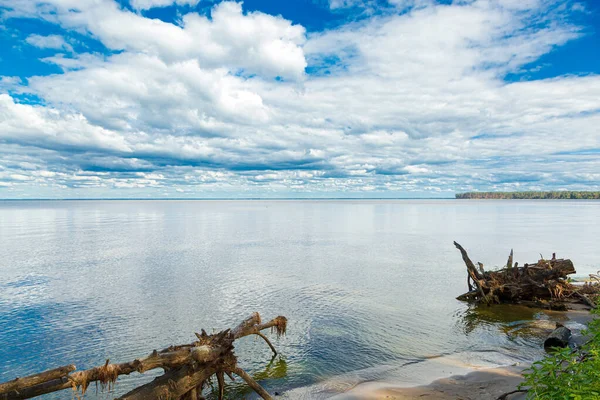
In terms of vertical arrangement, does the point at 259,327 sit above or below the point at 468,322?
above

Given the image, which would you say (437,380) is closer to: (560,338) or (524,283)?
(560,338)

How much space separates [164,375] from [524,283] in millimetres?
23605

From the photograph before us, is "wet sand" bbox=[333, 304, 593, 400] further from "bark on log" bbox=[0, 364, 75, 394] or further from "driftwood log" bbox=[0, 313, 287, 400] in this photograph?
"bark on log" bbox=[0, 364, 75, 394]

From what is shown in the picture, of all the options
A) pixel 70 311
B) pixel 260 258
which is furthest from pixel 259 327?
pixel 260 258

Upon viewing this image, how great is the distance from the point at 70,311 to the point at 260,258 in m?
22.7

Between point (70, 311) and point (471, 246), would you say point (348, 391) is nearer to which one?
point (70, 311)

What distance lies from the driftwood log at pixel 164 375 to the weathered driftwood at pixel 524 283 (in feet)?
61.4

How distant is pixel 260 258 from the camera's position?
4525 cm

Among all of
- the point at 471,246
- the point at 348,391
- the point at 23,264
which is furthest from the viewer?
the point at 471,246

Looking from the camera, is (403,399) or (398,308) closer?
(403,399)

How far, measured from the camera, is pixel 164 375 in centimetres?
1098

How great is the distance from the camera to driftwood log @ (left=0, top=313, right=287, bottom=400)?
902 centimetres

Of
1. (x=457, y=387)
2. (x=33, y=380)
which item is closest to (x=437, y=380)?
(x=457, y=387)

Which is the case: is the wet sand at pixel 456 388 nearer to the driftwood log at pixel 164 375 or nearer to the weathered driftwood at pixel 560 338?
the weathered driftwood at pixel 560 338
